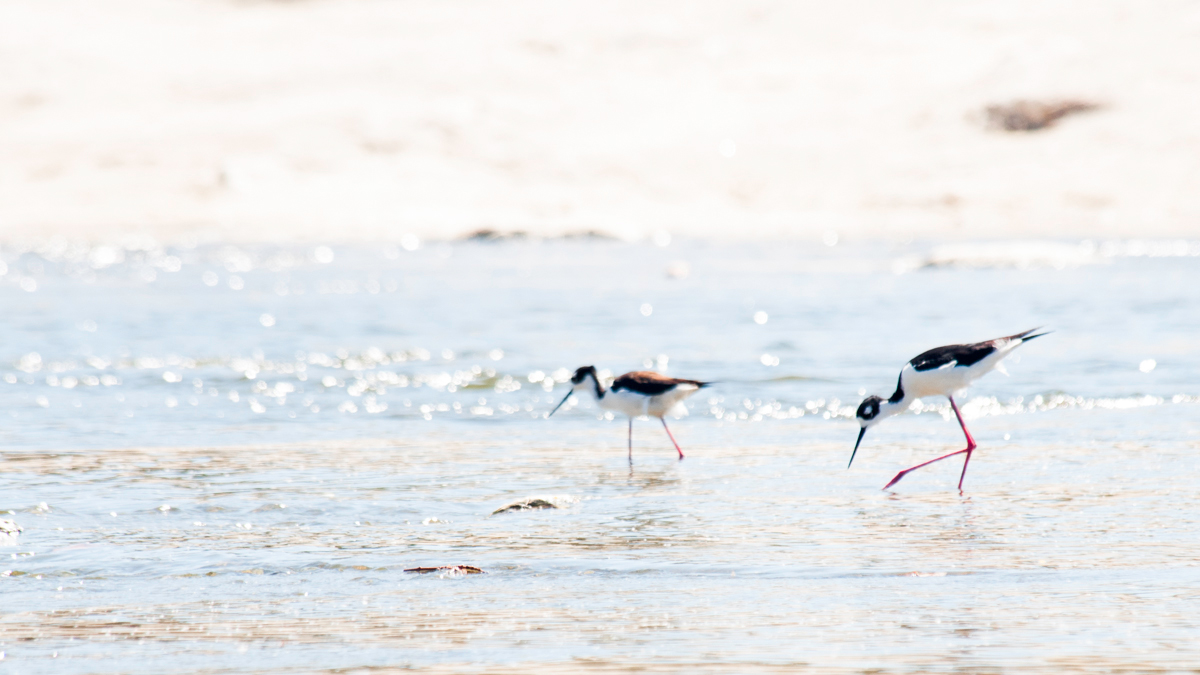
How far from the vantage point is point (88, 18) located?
239ft

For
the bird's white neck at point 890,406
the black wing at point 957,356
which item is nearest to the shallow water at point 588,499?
the bird's white neck at point 890,406

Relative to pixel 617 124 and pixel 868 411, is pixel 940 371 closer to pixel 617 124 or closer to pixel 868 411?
pixel 868 411

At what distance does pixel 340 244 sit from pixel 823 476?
37.4 metres

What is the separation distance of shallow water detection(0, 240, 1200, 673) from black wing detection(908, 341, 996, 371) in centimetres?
72

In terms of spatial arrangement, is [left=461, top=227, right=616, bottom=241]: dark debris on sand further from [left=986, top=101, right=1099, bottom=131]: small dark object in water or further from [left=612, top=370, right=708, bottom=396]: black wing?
[left=612, top=370, right=708, bottom=396]: black wing

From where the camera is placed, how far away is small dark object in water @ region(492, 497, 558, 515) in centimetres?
880

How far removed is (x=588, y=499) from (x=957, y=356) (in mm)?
2917

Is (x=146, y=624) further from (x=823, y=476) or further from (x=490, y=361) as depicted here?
(x=490, y=361)

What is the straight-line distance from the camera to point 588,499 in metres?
9.27

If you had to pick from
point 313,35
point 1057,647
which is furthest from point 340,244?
point 1057,647

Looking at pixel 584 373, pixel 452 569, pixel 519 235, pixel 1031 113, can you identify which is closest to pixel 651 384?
pixel 584 373

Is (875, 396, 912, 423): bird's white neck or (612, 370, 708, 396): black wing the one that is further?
(612, 370, 708, 396): black wing

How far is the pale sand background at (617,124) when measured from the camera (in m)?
→ 48.0

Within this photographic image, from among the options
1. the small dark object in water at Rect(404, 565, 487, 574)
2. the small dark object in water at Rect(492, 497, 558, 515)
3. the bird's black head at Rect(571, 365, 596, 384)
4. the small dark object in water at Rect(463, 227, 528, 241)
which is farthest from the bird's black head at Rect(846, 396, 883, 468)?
the small dark object in water at Rect(463, 227, 528, 241)
